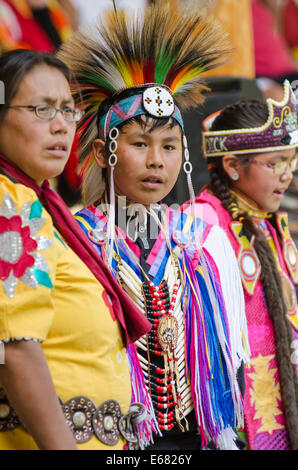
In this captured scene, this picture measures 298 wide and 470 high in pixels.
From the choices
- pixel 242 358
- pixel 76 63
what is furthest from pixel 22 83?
pixel 242 358

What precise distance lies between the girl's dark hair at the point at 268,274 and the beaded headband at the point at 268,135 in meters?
0.03

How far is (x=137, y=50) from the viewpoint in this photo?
6.79 ft

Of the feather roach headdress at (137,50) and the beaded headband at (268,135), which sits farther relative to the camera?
the beaded headband at (268,135)

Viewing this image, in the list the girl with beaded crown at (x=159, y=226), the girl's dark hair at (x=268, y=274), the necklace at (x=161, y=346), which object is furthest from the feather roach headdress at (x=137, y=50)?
the girl's dark hair at (x=268, y=274)

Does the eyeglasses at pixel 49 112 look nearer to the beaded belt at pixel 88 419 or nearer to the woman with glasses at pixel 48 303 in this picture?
the woman with glasses at pixel 48 303

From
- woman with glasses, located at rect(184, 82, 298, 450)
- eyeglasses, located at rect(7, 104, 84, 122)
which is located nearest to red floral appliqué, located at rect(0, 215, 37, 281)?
eyeglasses, located at rect(7, 104, 84, 122)

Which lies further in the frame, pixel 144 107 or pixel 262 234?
pixel 262 234

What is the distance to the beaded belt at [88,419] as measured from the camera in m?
1.51

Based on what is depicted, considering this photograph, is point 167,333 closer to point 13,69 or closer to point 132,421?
point 132,421

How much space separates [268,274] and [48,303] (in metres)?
1.46

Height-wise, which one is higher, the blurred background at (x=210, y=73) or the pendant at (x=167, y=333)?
the blurred background at (x=210, y=73)

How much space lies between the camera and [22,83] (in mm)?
1584

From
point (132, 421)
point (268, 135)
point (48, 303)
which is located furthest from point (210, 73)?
point (48, 303)
